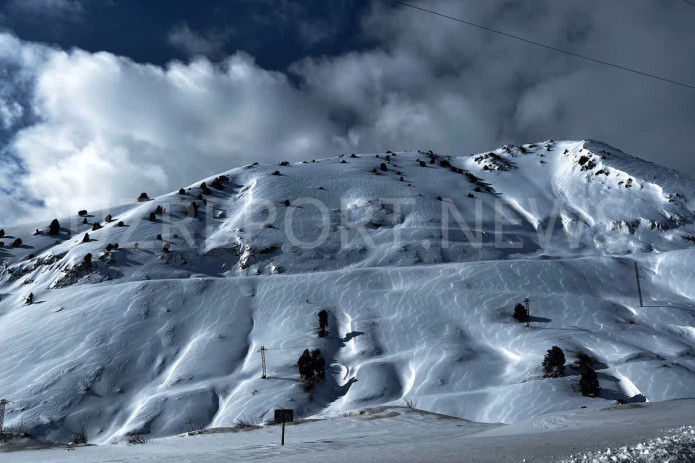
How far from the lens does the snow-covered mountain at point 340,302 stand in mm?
24562

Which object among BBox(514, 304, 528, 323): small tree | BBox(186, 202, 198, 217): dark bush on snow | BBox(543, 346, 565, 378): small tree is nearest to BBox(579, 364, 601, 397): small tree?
BBox(543, 346, 565, 378): small tree

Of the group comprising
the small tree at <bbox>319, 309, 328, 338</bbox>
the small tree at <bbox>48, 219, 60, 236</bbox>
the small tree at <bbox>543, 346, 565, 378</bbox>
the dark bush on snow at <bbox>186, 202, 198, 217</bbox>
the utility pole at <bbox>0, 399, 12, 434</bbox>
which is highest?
the dark bush on snow at <bbox>186, 202, 198, 217</bbox>

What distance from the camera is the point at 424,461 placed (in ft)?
28.9

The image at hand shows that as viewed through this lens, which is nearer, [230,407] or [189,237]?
[230,407]

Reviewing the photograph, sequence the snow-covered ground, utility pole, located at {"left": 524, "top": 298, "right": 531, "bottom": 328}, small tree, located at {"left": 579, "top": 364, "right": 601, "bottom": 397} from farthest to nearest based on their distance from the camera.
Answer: utility pole, located at {"left": 524, "top": 298, "right": 531, "bottom": 328} → small tree, located at {"left": 579, "top": 364, "right": 601, "bottom": 397} → the snow-covered ground

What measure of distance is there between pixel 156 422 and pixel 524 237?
44.2 meters

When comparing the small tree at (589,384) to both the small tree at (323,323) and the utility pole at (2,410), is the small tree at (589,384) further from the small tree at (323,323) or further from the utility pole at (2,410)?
the utility pole at (2,410)

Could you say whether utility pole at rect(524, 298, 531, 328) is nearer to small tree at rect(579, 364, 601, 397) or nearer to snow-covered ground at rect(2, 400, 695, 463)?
small tree at rect(579, 364, 601, 397)

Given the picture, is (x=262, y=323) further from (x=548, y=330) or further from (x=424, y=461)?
(x=424, y=461)

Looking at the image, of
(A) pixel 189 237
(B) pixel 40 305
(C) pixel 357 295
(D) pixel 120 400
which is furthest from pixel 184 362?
(A) pixel 189 237

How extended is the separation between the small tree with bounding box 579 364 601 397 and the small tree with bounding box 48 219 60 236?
5587cm

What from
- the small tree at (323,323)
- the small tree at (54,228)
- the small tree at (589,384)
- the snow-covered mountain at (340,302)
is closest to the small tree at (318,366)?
the snow-covered mountain at (340,302)

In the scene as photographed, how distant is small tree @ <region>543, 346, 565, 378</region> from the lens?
2409cm

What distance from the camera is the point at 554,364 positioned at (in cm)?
2445
